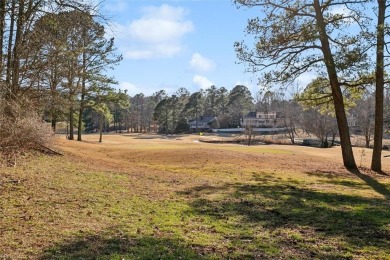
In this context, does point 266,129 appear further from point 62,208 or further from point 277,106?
point 62,208

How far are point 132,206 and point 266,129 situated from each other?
3316 inches

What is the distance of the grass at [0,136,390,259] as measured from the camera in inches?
205

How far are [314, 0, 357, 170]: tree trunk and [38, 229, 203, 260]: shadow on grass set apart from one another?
1256 cm

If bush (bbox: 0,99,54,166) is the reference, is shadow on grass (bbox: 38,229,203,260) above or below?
below

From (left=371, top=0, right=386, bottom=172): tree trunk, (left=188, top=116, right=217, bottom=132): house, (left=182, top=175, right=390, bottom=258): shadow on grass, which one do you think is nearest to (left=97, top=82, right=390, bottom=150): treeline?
(left=188, top=116, right=217, bottom=132): house

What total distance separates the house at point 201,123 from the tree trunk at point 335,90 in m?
80.3

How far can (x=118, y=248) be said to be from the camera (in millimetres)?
5098

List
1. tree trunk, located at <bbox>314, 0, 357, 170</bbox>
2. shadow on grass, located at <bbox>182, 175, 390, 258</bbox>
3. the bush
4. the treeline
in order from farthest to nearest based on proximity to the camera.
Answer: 1. the treeline
2. tree trunk, located at <bbox>314, 0, 357, 170</bbox>
3. the bush
4. shadow on grass, located at <bbox>182, 175, 390, 258</bbox>

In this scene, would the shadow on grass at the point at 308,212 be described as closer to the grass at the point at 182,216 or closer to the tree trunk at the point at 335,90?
the grass at the point at 182,216

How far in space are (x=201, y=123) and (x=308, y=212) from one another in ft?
315

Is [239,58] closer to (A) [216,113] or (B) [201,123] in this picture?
(B) [201,123]

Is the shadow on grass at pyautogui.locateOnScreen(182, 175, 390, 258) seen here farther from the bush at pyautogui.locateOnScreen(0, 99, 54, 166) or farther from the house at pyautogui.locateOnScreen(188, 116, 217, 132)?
the house at pyautogui.locateOnScreen(188, 116, 217, 132)

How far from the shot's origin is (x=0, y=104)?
8023 millimetres

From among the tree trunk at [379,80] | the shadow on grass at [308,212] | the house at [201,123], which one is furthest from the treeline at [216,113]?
the shadow on grass at [308,212]
